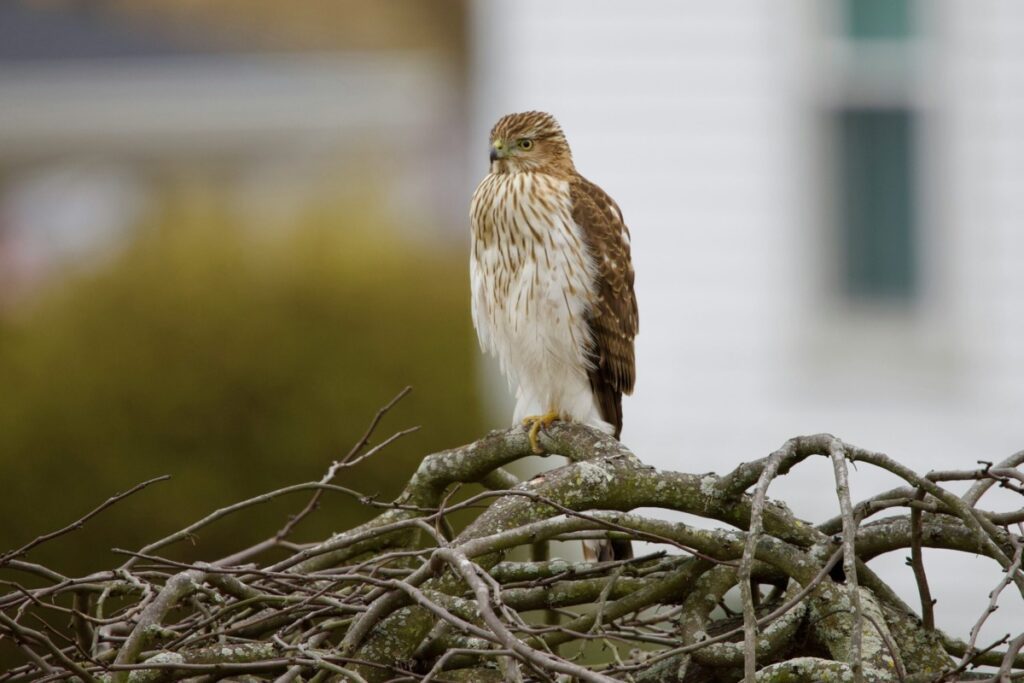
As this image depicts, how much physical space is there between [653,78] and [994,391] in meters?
2.89

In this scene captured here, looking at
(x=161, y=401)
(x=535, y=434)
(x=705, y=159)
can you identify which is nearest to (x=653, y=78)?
(x=705, y=159)

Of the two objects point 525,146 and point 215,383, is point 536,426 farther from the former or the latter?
point 215,383

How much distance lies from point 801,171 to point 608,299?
573 cm

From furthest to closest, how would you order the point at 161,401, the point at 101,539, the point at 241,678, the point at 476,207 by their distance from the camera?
the point at 161,401, the point at 101,539, the point at 476,207, the point at 241,678

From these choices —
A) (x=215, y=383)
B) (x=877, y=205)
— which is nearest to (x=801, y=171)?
(x=877, y=205)

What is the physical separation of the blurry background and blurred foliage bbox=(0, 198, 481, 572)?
1 cm

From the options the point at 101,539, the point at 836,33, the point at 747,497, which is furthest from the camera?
the point at 836,33

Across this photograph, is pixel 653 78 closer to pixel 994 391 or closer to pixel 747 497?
pixel 994 391

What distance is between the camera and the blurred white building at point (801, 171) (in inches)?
389

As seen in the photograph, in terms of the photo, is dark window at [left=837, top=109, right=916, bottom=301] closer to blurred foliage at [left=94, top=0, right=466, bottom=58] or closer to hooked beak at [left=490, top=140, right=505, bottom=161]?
hooked beak at [left=490, top=140, right=505, bottom=161]

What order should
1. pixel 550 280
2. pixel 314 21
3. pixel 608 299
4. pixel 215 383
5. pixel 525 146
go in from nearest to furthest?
pixel 550 280
pixel 608 299
pixel 525 146
pixel 215 383
pixel 314 21

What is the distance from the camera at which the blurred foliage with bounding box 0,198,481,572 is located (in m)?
6.92

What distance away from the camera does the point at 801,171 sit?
10125 millimetres

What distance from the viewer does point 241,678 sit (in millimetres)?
2598
